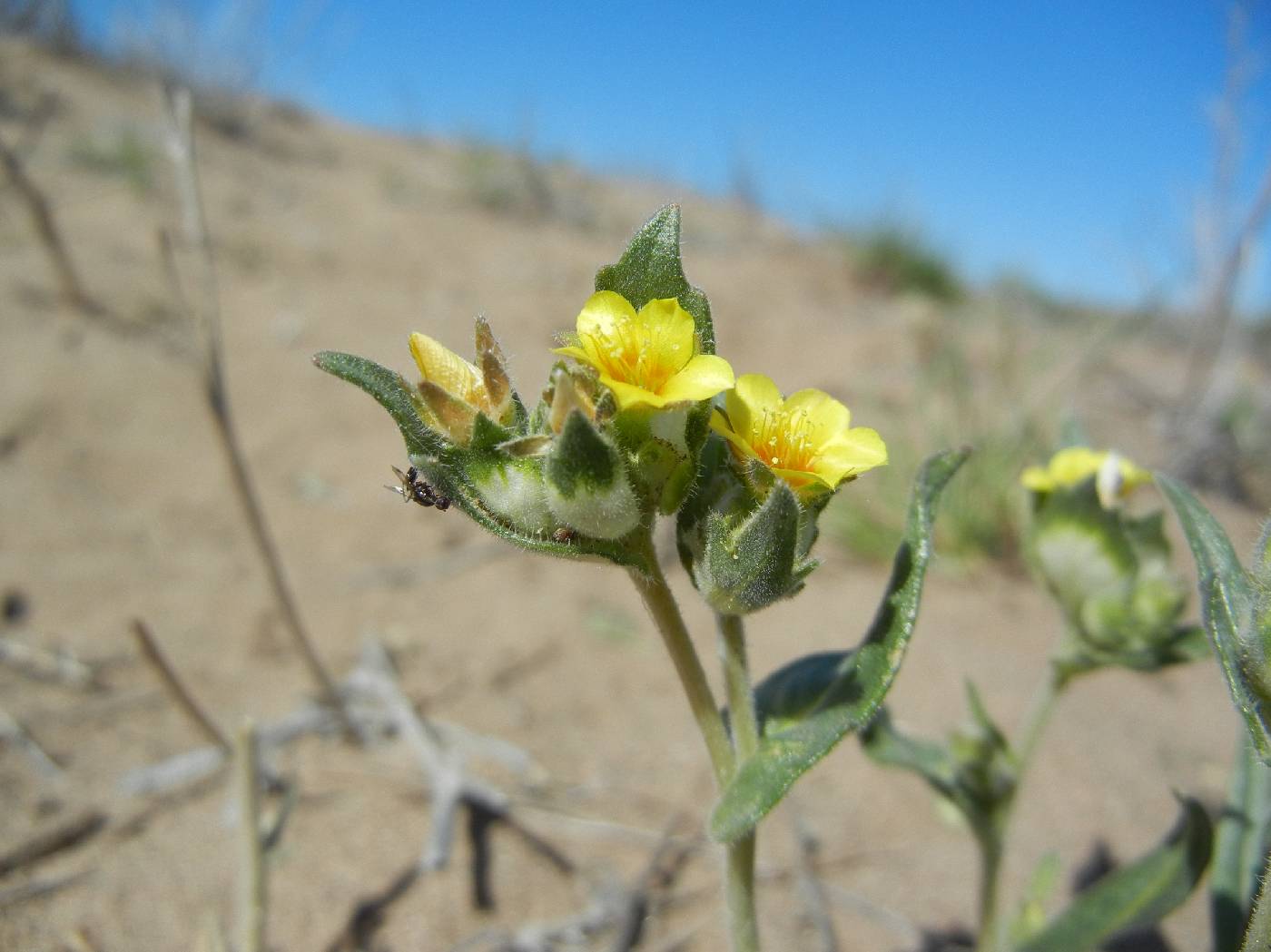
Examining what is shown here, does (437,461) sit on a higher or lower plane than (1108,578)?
higher

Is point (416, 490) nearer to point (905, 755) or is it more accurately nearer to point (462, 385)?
point (462, 385)

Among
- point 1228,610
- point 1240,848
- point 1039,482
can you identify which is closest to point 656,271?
point 1228,610

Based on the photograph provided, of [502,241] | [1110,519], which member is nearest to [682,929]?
[1110,519]

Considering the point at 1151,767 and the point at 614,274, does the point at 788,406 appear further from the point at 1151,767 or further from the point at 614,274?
the point at 1151,767

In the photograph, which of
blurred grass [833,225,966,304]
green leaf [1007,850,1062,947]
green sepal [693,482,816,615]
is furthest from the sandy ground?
blurred grass [833,225,966,304]

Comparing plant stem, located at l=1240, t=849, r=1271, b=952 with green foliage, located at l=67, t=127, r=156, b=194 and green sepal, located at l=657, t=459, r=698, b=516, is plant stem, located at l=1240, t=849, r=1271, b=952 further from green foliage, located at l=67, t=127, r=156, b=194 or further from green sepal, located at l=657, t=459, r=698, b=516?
green foliage, located at l=67, t=127, r=156, b=194
